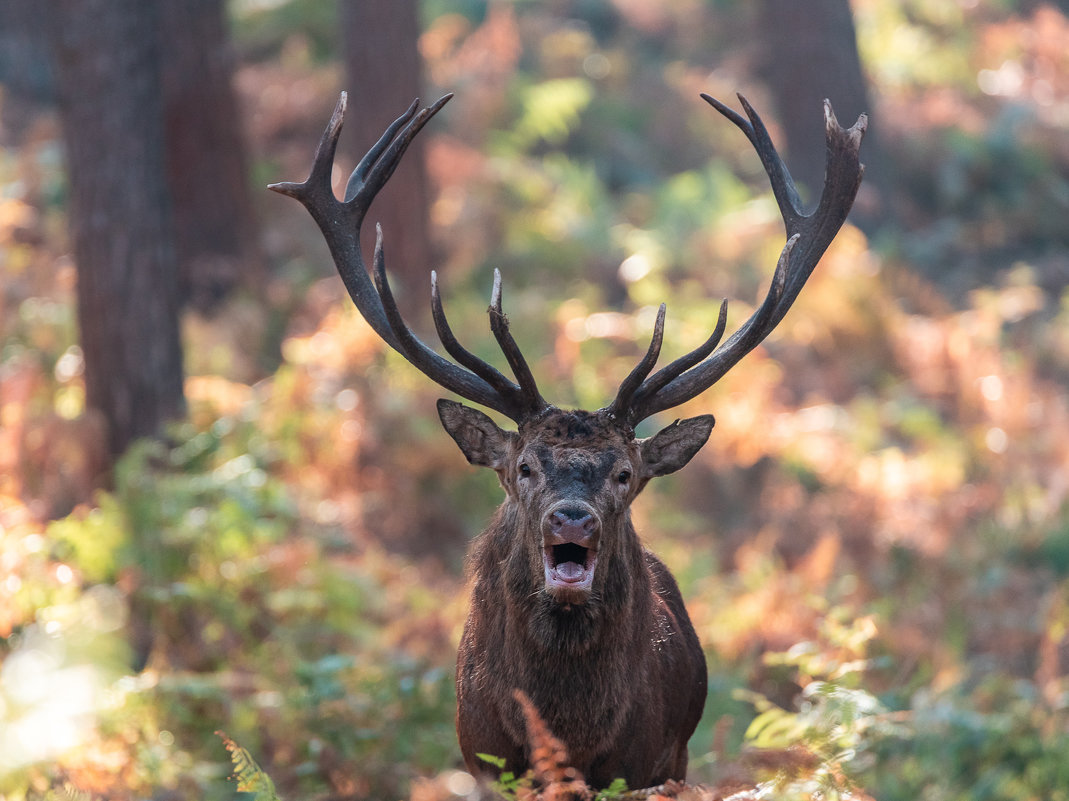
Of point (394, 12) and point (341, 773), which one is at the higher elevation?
point (394, 12)

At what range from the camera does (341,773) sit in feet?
Answer: 22.1

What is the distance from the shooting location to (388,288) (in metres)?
5.62

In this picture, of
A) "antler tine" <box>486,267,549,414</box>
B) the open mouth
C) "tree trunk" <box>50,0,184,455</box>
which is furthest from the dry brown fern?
"tree trunk" <box>50,0,184,455</box>

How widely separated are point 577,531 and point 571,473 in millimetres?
370

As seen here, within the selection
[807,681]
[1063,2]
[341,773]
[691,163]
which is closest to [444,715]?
[341,773]

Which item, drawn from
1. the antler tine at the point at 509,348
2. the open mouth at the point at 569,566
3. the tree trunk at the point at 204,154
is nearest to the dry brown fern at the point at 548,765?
the open mouth at the point at 569,566

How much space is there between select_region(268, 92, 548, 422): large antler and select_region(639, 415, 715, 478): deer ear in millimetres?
533

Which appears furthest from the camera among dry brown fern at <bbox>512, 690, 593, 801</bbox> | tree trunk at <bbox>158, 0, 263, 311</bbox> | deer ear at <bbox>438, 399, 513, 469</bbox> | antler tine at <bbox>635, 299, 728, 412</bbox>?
tree trunk at <bbox>158, 0, 263, 311</bbox>

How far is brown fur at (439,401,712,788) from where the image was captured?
506 centimetres

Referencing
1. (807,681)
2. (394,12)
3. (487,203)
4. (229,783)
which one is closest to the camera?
(229,783)

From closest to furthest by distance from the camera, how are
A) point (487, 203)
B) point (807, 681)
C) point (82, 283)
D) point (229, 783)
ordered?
point (229, 783)
point (807, 681)
point (82, 283)
point (487, 203)

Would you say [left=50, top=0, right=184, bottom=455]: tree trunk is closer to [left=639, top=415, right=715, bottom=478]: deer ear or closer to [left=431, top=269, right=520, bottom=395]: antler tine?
[left=431, top=269, right=520, bottom=395]: antler tine

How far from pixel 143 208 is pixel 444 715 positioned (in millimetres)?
4439

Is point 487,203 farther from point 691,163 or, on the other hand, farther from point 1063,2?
point 1063,2
